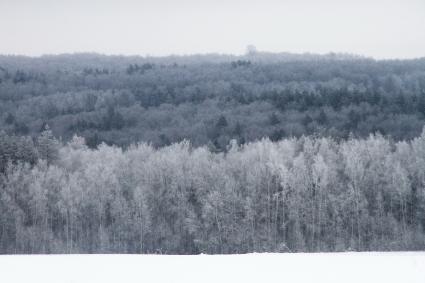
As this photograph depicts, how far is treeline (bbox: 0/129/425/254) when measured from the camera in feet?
182

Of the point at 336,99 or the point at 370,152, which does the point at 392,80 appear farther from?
the point at 370,152

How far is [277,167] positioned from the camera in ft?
190

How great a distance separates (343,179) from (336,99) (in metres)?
33.4

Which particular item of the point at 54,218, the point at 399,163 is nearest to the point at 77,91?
the point at 54,218
